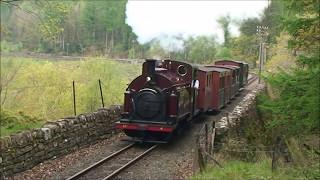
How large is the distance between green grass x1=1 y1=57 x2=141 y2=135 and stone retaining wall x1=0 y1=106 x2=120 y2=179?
1362 cm

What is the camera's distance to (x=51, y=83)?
40.0 metres

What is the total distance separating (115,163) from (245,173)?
3995mm

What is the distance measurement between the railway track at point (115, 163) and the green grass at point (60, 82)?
15.3 metres

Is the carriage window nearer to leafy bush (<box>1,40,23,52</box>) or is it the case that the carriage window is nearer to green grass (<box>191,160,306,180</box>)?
green grass (<box>191,160,306,180</box>)

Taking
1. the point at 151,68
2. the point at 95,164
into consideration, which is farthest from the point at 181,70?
the point at 95,164

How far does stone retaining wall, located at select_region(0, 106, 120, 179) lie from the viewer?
36.2 feet

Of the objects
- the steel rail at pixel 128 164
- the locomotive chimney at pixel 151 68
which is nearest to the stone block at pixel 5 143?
the steel rail at pixel 128 164

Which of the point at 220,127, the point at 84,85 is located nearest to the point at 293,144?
the point at 220,127

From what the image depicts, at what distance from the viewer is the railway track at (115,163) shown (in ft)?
37.3

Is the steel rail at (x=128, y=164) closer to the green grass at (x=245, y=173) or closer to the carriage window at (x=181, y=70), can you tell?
the green grass at (x=245, y=173)

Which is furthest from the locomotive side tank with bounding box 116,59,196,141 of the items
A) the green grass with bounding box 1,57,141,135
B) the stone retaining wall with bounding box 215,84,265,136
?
the green grass with bounding box 1,57,141,135

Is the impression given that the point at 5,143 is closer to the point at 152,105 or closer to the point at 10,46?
the point at 152,105

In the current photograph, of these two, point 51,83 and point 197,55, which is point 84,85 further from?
point 197,55

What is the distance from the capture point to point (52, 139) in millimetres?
13031
